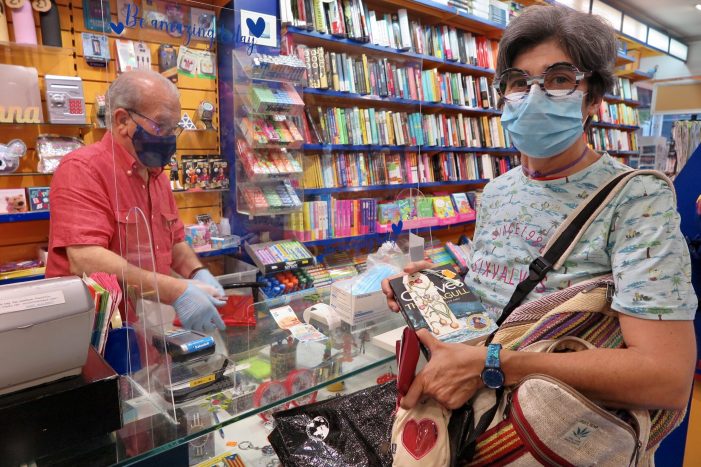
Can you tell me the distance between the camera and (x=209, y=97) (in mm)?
2006

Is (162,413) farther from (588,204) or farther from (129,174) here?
(588,204)

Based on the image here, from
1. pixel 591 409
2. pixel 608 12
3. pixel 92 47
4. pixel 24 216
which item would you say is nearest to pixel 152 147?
pixel 591 409

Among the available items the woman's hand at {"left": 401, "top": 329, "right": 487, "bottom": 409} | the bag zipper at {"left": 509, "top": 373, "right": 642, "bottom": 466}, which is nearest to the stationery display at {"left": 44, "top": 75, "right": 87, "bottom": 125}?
the woman's hand at {"left": 401, "top": 329, "right": 487, "bottom": 409}

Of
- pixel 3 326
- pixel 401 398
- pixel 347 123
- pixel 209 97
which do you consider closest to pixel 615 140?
pixel 347 123

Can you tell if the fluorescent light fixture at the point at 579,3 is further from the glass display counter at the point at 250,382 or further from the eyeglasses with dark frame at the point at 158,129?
the eyeglasses with dark frame at the point at 158,129

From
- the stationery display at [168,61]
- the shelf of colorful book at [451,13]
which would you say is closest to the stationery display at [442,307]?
the stationery display at [168,61]

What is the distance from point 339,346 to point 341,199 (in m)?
2.37

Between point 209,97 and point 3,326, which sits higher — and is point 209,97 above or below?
above

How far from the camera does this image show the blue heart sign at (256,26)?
98.3 inches

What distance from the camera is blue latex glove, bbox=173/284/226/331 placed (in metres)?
1.32

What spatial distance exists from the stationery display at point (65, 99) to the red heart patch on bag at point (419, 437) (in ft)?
9.60

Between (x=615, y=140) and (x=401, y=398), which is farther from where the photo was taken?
(x=615, y=140)

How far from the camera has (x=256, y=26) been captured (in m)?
2.58

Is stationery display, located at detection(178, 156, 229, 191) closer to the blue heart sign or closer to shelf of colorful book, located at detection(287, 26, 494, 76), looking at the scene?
the blue heart sign
